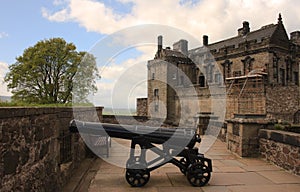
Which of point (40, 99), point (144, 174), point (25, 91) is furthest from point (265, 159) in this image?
point (25, 91)

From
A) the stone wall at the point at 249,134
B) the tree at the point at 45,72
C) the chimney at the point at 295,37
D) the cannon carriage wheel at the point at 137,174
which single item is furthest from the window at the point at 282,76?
the cannon carriage wheel at the point at 137,174

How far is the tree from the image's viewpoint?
65.8 ft

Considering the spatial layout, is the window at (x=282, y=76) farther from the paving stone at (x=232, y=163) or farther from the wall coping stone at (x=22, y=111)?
the wall coping stone at (x=22, y=111)

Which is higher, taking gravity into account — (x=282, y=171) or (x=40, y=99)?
(x=40, y=99)

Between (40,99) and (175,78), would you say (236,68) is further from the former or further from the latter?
(40,99)

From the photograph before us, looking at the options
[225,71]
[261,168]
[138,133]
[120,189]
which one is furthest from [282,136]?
[225,71]

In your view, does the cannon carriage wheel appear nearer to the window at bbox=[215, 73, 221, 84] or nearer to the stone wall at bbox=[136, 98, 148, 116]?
the window at bbox=[215, 73, 221, 84]

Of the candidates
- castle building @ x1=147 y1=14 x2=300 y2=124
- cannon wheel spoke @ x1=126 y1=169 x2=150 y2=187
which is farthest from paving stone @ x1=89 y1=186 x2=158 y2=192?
castle building @ x1=147 y1=14 x2=300 y2=124

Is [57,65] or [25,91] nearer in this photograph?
[25,91]

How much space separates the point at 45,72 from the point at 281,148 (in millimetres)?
19954

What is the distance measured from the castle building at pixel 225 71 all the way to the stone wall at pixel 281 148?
13.1 m

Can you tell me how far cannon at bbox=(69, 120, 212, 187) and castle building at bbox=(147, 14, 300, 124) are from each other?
1581cm

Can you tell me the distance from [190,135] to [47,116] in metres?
2.62

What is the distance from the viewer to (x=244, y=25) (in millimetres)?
33188
